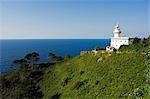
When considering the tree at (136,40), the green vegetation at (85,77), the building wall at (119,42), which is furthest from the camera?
the building wall at (119,42)

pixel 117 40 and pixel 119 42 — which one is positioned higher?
pixel 117 40

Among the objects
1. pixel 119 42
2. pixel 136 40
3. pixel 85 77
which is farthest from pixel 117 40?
pixel 85 77

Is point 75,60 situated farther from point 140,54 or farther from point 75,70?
point 140,54

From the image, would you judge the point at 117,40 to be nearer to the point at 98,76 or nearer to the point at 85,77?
the point at 85,77

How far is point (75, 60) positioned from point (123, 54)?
10.8 m

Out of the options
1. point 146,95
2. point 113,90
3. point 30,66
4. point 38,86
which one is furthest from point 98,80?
point 146,95

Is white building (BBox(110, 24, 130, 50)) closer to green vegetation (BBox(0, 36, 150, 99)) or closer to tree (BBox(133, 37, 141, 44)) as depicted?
tree (BBox(133, 37, 141, 44))

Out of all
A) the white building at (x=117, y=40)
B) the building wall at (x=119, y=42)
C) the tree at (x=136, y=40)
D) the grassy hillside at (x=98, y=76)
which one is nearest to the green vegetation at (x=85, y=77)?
the grassy hillside at (x=98, y=76)

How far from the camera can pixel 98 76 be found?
5431 cm

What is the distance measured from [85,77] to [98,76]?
238cm

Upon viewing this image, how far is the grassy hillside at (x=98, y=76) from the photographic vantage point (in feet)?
158

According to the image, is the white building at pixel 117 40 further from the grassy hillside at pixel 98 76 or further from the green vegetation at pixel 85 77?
the grassy hillside at pixel 98 76

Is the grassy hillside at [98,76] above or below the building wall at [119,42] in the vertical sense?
below

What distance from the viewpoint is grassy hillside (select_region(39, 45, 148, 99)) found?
4818 centimetres
